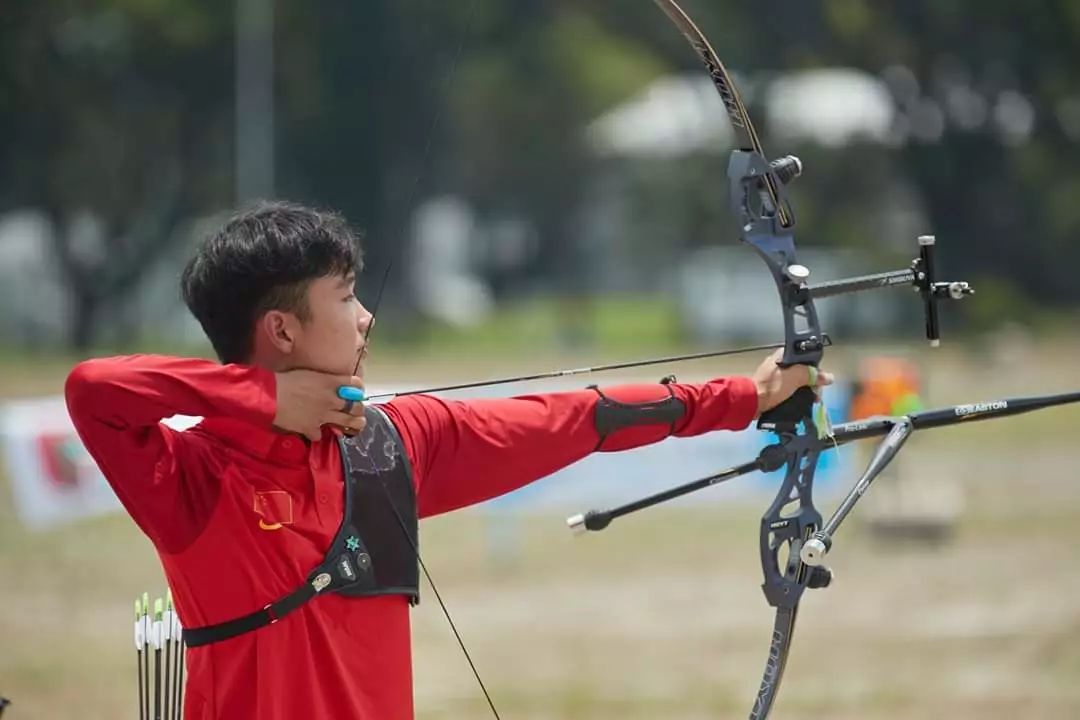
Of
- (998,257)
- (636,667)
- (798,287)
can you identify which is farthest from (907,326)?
(798,287)

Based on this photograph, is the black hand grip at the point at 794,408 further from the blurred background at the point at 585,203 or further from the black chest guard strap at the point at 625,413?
the blurred background at the point at 585,203

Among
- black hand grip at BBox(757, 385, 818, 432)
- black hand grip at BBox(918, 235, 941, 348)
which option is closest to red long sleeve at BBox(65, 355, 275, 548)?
black hand grip at BBox(757, 385, 818, 432)

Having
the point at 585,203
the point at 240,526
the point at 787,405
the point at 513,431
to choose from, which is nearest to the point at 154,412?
the point at 240,526

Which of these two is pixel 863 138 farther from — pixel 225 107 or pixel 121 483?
pixel 121 483

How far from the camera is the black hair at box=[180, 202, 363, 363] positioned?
2.11m

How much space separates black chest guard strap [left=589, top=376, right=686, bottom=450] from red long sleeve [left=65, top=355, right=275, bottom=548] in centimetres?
54

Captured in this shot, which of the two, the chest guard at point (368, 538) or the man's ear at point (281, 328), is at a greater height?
the man's ear at point (281, 328)

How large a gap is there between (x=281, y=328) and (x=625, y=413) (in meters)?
0.53

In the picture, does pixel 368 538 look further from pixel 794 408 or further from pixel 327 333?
pixel 794 408

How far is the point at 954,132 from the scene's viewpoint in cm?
2381

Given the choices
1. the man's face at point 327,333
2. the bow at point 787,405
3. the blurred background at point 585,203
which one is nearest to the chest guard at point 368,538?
the man's face at point 327,333

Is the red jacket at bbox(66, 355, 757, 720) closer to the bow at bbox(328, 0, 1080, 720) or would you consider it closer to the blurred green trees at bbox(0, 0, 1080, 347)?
the bow at bbox(328, 0, 1080, 720)

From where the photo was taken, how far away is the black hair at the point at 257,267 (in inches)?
82.9

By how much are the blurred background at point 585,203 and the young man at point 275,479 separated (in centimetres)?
622
